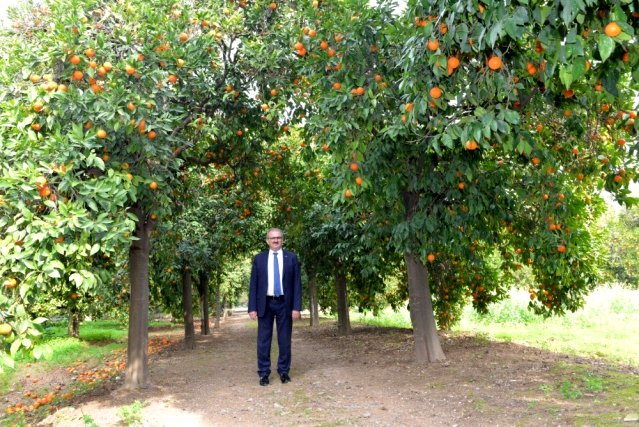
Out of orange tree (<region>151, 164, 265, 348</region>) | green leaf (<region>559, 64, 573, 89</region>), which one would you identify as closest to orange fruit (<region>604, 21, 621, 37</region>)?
green leaf (<region>559, 64, 573, 89</region>)

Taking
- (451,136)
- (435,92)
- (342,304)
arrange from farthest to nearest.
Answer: (342,304) < (435,92) < (451,136)

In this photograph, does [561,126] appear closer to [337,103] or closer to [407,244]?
[407,244]

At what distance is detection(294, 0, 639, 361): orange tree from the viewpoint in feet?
13.4

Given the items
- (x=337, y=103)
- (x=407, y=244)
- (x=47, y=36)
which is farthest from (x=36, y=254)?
(x=407, y=244)

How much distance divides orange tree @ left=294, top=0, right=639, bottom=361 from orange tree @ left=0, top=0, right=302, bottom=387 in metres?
1.03

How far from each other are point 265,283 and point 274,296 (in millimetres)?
196

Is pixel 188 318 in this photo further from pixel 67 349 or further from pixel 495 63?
pixel 495 63

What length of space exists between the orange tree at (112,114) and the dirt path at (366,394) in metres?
1.13

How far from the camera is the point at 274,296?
630 centimetres

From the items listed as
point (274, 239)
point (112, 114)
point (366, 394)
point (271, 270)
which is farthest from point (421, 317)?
point (112, 114)

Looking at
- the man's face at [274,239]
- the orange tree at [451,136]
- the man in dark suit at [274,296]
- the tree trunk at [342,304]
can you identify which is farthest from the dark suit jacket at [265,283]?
the tree trunk at [342,304]

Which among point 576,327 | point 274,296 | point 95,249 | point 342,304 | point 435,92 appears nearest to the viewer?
point 435,92

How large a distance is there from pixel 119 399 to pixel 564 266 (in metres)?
5.90

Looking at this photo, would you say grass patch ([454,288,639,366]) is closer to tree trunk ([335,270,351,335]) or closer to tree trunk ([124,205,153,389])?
tree trunk ([335,270,351,335])
